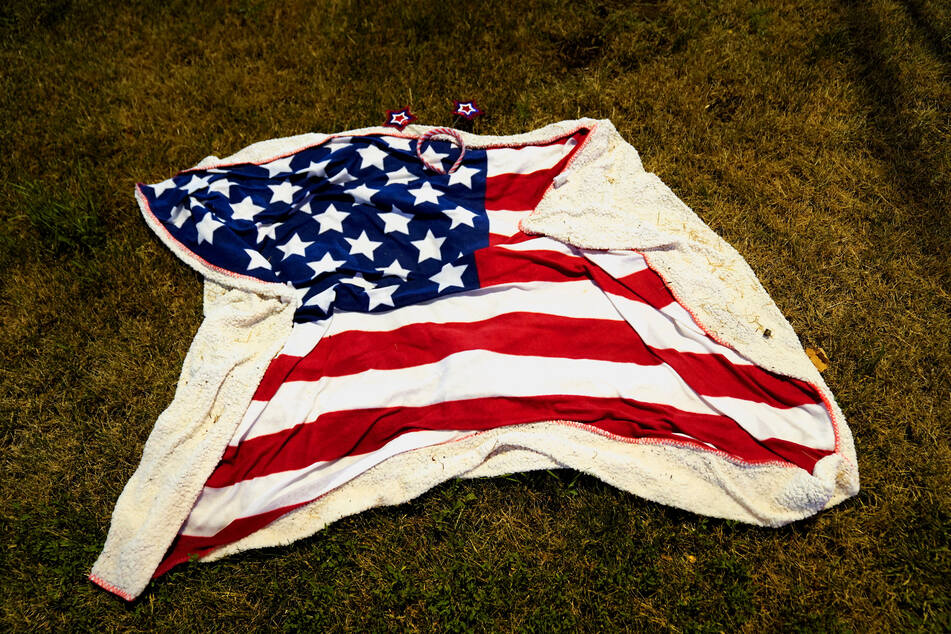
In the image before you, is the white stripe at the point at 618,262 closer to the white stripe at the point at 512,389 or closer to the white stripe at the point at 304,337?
the white stripe at the point at 512,389

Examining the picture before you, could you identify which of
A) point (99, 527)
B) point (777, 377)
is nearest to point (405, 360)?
point (99, 527)

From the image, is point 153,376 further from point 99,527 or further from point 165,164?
point 165,164

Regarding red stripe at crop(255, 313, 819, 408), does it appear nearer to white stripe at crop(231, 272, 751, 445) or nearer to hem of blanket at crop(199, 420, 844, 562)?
white stripe at crop(231, 272, 751, 445)

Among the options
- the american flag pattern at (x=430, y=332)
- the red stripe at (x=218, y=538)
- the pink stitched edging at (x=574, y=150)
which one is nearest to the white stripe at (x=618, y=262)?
the american flag pattern at (x=430, y=332)

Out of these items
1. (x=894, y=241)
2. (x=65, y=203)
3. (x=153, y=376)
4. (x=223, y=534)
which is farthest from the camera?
(x=65, y=203)

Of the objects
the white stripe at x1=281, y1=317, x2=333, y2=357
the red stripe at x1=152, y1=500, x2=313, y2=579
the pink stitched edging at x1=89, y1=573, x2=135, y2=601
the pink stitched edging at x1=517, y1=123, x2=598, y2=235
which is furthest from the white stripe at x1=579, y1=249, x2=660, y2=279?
the pink stitched edging at x1=89, y1=573, x2=135, y2=601

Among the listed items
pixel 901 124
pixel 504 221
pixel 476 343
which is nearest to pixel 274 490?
pixel 476 343

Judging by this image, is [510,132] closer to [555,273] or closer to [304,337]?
[555,273]
